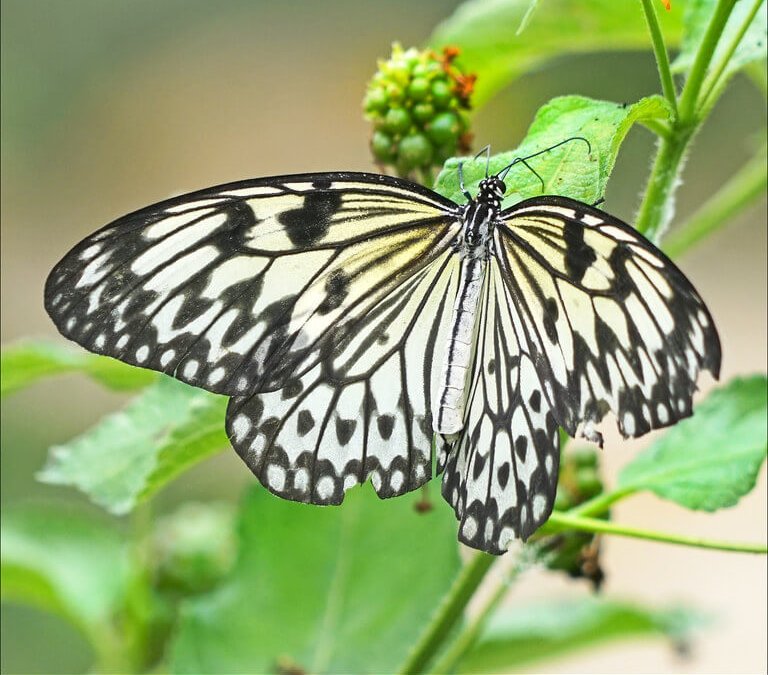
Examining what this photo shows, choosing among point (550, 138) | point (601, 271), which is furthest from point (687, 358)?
point (550, 138)

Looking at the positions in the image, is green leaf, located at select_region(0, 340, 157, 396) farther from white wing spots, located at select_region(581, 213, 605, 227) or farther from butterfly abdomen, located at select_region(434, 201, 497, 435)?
white wing spots, located at select_region(581, 213, 605, 227)

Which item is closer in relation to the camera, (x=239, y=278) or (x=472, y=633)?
(x=239, y=278)

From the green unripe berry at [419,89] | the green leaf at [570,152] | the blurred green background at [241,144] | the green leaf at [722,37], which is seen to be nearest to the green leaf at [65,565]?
the green unripe berry at [419,89]

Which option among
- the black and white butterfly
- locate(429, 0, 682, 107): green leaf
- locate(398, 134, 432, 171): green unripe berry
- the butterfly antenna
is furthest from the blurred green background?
the butterfly antenna

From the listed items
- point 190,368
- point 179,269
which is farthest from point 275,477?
point 179,269

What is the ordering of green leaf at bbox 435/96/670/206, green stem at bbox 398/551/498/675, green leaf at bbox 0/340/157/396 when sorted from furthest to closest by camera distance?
1. green leaf at bbox 0/340/157/396
2. green stem at bbox 398/551/498/675
3. green leaf at bbox 435/96/670/206

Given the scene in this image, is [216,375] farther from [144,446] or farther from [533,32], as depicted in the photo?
[533,32]
